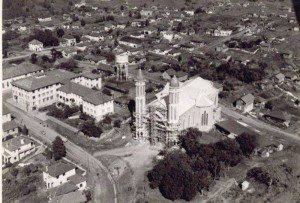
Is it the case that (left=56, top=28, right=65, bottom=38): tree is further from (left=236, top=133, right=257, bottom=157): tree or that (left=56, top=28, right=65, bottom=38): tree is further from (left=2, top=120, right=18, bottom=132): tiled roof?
(left=236, top=133, right=257, bottom=157): tree

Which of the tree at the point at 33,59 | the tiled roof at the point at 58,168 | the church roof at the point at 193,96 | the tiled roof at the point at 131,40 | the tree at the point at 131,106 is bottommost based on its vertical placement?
the tree at the point at 131,106

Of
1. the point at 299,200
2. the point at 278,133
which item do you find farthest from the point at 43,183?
the point at 278,133

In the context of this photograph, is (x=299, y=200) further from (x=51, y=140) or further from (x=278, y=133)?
(x=51, y=140)

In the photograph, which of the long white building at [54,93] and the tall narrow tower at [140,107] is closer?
the tall narrow tower at [140,107]

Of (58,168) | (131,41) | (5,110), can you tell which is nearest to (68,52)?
(131,41)

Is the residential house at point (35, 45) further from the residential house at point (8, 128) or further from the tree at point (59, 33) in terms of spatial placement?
the residential house at point (8, 128)

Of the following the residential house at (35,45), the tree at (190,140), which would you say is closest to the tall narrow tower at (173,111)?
the tree at (190,140)
